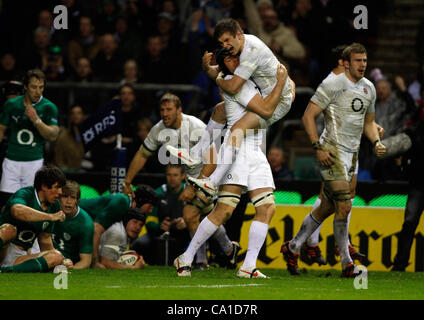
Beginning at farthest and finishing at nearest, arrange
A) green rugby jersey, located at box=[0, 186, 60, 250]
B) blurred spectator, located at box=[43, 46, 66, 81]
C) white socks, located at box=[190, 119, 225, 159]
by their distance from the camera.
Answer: blurred spectator, located at box=[43, 46, 66, 81] < white socks, located at box=[190, 119, 225, 159] < green rugby jersey, located at box=[0, 186, 60, 250]

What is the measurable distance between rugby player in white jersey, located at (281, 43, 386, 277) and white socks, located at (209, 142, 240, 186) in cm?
107

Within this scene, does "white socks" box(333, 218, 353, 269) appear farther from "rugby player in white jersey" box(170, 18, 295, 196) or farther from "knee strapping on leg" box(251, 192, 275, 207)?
"rugby player in white jersey" box(170, 18, 295, 196)

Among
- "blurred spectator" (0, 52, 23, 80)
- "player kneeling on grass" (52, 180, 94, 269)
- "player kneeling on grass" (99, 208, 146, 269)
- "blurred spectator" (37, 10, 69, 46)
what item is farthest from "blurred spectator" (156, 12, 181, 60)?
"player kneeling on grass" (52, 180, 94, 269)

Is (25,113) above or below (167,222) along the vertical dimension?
above

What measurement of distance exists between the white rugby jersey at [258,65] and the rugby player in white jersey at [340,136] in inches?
24.9

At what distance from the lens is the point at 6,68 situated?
52.8 feet

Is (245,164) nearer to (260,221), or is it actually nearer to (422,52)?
(260,221)

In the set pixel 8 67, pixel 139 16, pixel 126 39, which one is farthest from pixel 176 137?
pixel 139 16

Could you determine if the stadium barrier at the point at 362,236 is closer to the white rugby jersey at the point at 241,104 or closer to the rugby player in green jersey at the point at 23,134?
the rugby player in green jersey at the point at 23,134

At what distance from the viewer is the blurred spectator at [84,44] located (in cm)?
1692

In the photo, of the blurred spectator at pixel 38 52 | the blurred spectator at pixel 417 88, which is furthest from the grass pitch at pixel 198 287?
the blurred spectator at pixel 38 52

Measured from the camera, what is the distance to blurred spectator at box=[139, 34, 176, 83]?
16.0 metres
